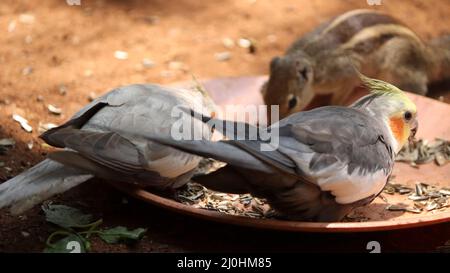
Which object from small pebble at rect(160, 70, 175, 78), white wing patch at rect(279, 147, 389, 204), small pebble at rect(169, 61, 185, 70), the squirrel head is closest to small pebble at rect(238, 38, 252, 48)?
small pebble at rect(169, 61, 185, 70)

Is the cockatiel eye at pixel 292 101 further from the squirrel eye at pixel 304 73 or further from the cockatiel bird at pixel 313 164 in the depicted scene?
the cockatiel bird at pixel 313 164

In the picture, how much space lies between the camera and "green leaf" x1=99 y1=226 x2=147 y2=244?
2703mm

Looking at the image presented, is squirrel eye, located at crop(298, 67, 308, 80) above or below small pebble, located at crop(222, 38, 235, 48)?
below

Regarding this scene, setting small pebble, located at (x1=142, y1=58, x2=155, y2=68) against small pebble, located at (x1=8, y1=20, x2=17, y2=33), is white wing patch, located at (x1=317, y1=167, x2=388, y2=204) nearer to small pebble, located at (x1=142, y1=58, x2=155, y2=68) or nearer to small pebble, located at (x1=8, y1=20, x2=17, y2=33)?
small pebble, located at (x1=142, y1=58, x2=155, y2=68)

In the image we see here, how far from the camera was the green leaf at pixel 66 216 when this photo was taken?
2.78 meters

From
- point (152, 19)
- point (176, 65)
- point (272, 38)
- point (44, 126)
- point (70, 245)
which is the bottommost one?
point (70, 245)

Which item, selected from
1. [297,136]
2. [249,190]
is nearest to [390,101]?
[297,136]

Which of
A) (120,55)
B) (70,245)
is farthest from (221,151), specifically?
(120,55)

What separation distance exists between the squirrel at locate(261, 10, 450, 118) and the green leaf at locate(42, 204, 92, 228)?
5.38 feet

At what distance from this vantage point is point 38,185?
2.63 meters

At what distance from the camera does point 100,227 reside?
2803 millimetres

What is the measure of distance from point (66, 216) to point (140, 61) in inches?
76.1

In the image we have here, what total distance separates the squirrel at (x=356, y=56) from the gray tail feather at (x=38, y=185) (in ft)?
5.71

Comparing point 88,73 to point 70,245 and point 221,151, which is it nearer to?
point 70,245
